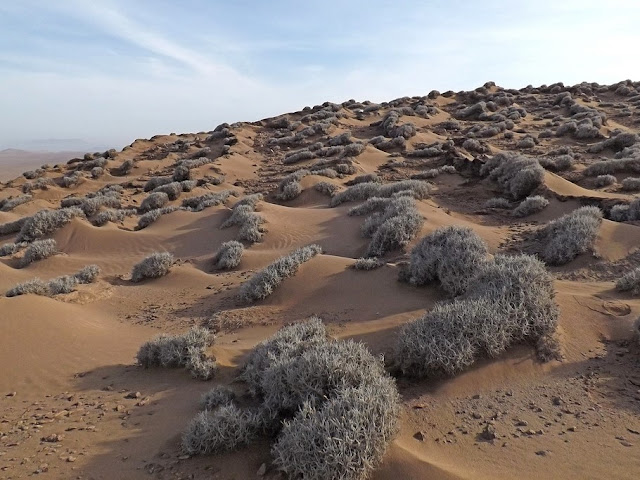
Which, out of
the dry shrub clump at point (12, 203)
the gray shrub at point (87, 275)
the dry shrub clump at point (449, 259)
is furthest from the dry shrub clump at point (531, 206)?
the dry shrub clump at point (12, 203)

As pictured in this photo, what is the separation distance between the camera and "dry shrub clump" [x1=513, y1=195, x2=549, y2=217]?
12031 mm

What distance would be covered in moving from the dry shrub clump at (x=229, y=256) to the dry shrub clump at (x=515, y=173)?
27.1 feet

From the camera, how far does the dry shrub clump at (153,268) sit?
10305 millimetres

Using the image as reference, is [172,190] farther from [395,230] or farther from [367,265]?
[367,265]

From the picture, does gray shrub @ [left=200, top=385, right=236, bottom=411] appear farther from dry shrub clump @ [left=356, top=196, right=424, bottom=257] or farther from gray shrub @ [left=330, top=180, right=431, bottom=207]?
gray shrub @ [left=330, top=180, right=431, bottom=207]

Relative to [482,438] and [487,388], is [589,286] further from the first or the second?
[482,438]

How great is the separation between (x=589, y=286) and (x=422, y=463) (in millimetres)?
4872

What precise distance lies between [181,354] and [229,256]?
16.7 ft

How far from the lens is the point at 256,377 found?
4797mm

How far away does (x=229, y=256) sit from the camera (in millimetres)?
10703

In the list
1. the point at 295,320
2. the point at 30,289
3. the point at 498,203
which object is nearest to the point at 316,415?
the point at 295,320

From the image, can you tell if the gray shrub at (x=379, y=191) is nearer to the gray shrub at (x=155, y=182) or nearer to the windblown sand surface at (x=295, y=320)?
the windblown sand surface at (x=295, y=320)

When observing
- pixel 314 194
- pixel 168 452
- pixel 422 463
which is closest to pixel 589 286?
pixel 422 463

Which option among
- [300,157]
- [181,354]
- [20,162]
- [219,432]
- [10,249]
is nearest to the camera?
[219,432]
